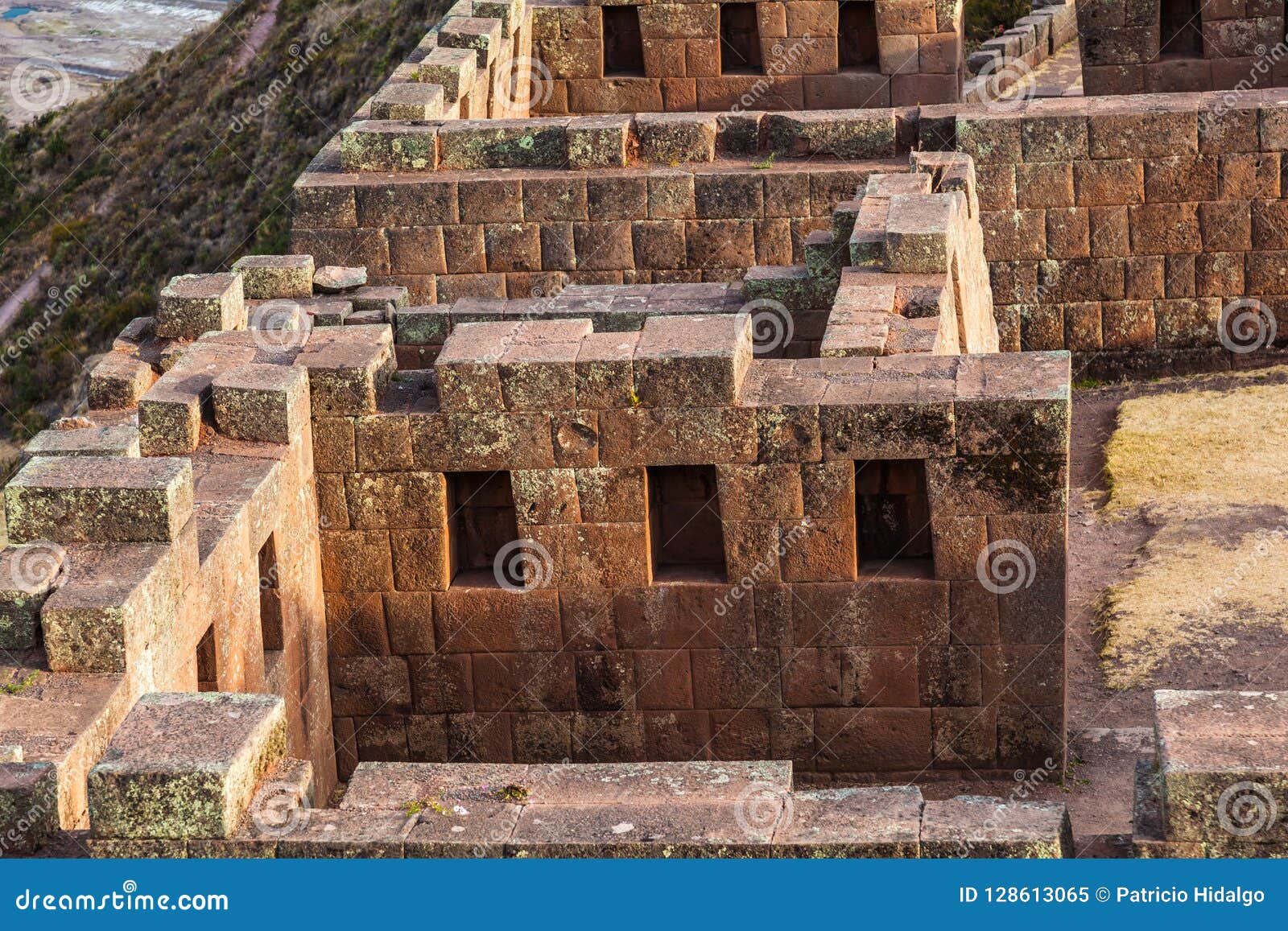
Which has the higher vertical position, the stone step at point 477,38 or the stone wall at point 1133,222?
the stone step at point 477,38

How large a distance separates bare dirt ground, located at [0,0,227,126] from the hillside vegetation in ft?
57.9

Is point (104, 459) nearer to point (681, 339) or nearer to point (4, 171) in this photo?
point (681, 339)

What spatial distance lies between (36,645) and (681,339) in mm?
4511

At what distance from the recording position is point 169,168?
153 feet

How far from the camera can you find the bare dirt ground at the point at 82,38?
73.8 m

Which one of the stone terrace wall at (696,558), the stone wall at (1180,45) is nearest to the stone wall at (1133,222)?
the stone wall at (1180,45)

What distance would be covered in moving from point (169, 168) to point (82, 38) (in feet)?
133

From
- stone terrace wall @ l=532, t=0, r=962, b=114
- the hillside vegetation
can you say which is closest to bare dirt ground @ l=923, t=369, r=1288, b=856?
stone terrace wall @ l=532, t=0, r=962, b=114

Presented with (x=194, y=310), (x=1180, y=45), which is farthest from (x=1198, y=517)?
(x=1180, y=45)

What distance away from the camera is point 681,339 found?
13.6 metres

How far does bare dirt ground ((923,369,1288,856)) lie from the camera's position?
1357 cm

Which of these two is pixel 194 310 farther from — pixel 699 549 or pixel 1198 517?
pixel 1198 517

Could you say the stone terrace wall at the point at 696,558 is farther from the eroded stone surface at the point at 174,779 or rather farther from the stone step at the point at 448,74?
the stone step at the point at 448,74

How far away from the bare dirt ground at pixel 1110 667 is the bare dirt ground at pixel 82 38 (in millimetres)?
56285
